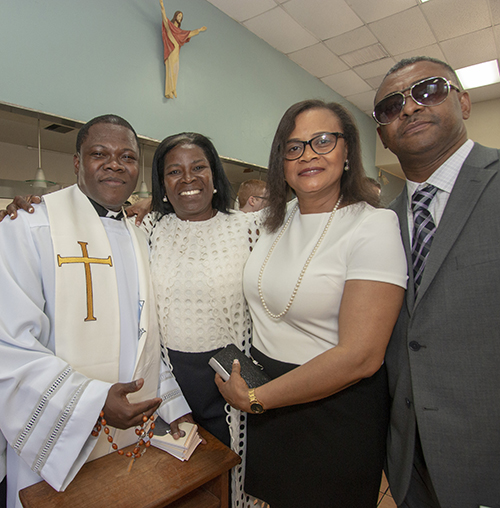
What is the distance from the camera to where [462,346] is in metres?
1.19

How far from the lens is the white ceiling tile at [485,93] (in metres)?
6.41

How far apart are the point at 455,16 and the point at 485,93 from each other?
274 cm

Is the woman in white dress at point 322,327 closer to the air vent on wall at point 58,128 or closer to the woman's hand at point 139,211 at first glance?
the woman's hand at point 139,211

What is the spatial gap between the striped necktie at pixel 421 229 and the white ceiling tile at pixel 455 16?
4.12m

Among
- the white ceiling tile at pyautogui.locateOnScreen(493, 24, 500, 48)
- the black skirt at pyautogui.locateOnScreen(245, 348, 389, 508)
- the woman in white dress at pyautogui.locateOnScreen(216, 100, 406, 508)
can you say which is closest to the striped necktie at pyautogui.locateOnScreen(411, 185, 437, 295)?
the woman in white dress at pyautogui.locateOnScreen(216, 100, 406, 508)

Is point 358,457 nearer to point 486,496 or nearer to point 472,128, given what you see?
point 486,496

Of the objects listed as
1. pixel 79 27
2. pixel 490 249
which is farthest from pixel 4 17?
pixel 490 249

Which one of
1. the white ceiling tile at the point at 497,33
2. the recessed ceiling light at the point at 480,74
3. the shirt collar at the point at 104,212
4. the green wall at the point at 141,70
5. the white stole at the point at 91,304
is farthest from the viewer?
the recessed ceiling light at the point at 480,74

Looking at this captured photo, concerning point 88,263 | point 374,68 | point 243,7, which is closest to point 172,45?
point 243,7

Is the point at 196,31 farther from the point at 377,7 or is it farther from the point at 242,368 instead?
the point at 242,368

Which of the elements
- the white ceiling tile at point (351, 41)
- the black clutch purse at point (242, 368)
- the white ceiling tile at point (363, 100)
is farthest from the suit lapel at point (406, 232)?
the white ceiling tile at point (363, 100)

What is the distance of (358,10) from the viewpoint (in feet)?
14.3

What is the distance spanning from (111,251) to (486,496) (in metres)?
1.69

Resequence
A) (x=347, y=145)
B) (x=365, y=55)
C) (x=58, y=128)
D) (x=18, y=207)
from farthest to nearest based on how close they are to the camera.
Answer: (x=365, y=55) < (x=58, y=128) < (x=18, y=207) < (x=347, y=145)
